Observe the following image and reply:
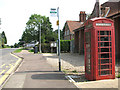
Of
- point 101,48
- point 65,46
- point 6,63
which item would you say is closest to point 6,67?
point 6,63

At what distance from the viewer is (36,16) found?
198 feet

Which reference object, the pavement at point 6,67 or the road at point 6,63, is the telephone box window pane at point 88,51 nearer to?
the pavement at point 6,67

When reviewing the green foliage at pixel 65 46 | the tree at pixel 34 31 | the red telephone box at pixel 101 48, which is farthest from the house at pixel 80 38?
the tree at pixel 34 31

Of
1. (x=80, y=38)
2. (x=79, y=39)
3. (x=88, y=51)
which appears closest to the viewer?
(x=88, y=51)

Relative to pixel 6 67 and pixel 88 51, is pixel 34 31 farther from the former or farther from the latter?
pixel 88 51

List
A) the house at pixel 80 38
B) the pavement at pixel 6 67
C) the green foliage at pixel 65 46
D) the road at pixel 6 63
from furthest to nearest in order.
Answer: the green foliage at pixel 65 46
the house at pixel 80 38
the road at pixel 6 63
the pavement at pixel 6 67

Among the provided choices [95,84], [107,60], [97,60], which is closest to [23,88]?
[95,84]

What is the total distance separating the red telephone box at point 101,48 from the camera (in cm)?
627

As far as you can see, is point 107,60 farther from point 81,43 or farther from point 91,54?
point 81,43

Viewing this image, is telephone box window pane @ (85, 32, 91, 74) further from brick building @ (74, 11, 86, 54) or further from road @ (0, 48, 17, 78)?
brick building @ (74, 11, 86, 54)

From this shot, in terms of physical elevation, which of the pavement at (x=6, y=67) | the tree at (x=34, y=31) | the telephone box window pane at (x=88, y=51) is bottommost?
the pavement at (x=6, y=67)

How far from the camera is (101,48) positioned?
652cm

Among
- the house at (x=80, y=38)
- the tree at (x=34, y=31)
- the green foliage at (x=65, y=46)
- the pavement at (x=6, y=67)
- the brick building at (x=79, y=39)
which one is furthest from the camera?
the tree at (x=34, y=31)

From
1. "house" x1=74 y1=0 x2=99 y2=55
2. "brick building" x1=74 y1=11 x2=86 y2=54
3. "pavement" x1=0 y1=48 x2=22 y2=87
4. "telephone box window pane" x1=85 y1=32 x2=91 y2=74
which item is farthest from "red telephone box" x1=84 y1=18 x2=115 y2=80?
"brick building" x1=74 y1=11 x2=86 y2=54
